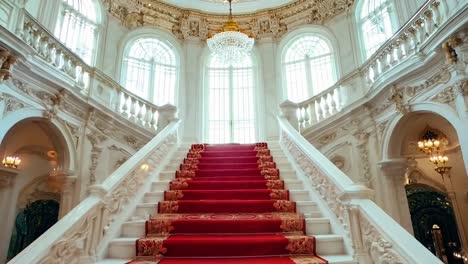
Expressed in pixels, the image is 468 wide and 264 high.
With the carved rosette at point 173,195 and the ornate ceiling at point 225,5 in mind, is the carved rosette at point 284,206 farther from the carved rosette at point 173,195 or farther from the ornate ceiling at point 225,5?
the ornate ceiling at point 225,5

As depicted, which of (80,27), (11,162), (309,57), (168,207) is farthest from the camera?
(309,57)

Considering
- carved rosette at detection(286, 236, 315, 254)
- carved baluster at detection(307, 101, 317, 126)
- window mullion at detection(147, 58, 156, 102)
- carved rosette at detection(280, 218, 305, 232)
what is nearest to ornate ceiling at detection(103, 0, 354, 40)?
window mullion at detection(147, 58, 156, 102)

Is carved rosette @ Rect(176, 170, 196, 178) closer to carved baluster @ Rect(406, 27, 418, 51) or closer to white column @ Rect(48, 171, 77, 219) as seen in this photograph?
white column @ Rect(48, 171, 77, 219)

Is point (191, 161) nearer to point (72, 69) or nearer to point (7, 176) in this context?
point (72, 69)

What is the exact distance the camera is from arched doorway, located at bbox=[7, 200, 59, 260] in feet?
26.4

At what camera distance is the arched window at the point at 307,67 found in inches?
362

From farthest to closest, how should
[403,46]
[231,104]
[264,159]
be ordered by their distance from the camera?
[231,104] < [403,46] < [264,159]

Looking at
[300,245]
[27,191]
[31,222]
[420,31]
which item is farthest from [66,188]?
[420,31]

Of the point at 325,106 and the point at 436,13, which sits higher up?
the point at 436,13

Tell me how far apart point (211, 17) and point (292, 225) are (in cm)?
899

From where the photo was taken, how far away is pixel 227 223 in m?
2.89

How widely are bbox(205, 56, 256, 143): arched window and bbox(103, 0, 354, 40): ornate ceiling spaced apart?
113cm

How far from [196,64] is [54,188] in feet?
18.0

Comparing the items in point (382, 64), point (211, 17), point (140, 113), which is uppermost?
point (211, 17)
